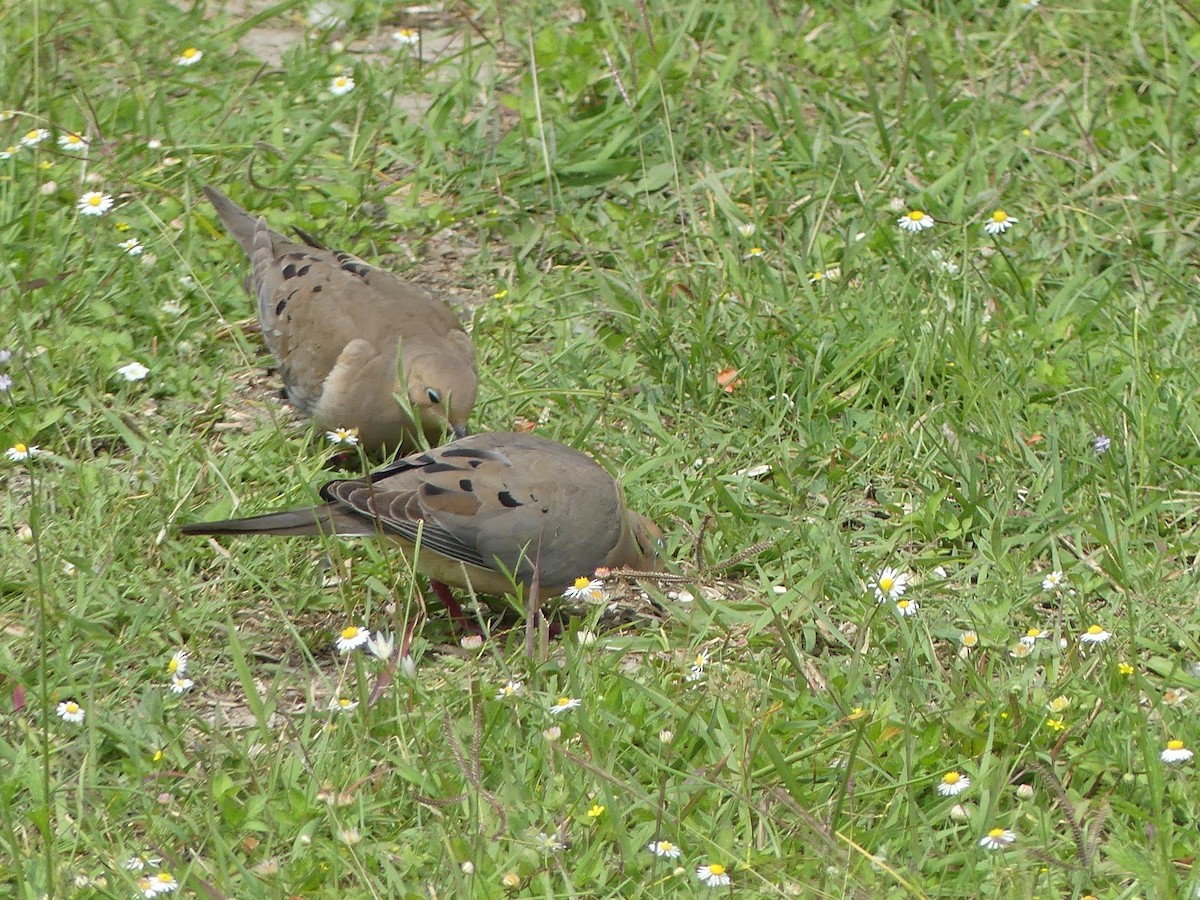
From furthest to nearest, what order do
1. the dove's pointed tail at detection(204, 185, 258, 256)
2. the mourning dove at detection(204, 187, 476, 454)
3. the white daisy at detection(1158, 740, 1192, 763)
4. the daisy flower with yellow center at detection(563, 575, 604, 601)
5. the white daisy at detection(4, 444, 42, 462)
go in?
the dove's pointed tail at detection(204, 185, 258, 256)
the mourning dove at detection(204, 187, 476, 454)
the white daisy at detection(4, 444, 42, 462)
the daisy flower with yellow center at detection(563, 575, 604, 601)
the white daisy at detection(1158, 740, 1192, 763)

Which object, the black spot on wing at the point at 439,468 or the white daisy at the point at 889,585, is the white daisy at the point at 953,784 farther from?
the black spot on wing at the point at 439,468

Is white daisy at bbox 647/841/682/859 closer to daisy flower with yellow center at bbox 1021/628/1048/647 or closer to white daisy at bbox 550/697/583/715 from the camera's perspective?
white daisy at bbox 550/697/583/715

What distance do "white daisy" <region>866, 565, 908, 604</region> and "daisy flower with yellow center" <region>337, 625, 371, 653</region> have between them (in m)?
1.35

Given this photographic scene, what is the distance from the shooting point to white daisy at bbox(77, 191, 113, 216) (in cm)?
562

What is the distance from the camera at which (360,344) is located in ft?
16.9

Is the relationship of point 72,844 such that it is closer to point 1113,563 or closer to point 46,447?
point 46,447

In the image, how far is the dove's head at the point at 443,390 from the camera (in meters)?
4.89

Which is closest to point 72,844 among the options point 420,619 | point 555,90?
point 420,619

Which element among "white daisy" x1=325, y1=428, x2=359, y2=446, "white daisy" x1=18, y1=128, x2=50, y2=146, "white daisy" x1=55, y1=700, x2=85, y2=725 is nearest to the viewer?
"white daisy" x1=55, y1=700, x2=85, y2=725

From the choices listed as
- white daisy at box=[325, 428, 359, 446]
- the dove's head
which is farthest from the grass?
the dove's head

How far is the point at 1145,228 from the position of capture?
228 inches

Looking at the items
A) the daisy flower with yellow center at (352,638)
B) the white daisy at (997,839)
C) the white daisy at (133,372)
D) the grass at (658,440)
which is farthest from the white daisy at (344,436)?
the white daisy at (997,839)

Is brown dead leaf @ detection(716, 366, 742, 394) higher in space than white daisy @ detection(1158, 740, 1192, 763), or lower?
lower

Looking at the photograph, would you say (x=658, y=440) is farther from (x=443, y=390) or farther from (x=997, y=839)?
(x=997, y=839)
